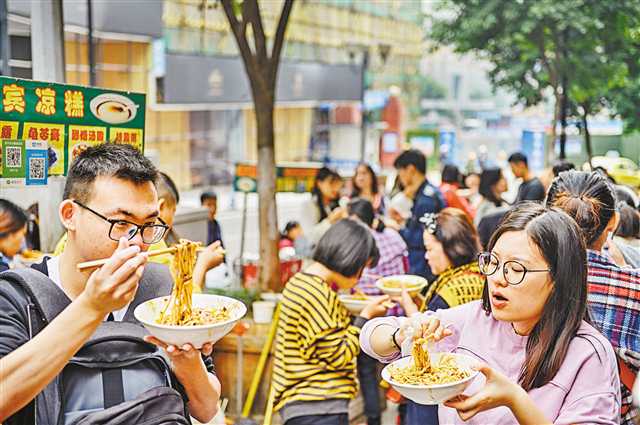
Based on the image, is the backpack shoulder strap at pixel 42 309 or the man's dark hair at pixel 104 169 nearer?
the backpack shoulder strap at pixel 42 309

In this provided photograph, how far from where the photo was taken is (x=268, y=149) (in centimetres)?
716

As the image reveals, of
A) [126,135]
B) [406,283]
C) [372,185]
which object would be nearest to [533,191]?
[372,185]

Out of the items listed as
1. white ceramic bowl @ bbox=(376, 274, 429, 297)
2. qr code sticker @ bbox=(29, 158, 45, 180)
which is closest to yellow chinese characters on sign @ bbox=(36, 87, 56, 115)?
qr code sticker @ bbox=(29, 158, 45, 180)

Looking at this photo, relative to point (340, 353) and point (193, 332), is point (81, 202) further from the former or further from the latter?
point (340, 353)

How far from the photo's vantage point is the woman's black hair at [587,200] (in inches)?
140

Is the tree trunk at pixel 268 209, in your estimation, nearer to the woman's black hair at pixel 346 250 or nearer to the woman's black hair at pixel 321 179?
the woman's black hair at pixel 321 179

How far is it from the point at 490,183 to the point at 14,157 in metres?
5.97

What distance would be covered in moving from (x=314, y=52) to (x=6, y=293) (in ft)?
101

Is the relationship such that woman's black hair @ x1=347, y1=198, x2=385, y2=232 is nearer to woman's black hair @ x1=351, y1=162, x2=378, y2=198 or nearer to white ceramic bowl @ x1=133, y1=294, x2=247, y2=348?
woman's black hair @ x1=351, y1=162, x2=378, y2=198

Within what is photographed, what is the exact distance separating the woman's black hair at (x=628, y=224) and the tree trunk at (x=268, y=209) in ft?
10.4

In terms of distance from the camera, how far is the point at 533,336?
8.24ft

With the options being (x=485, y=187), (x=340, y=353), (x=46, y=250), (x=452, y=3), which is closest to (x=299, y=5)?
(x=452, y=3)

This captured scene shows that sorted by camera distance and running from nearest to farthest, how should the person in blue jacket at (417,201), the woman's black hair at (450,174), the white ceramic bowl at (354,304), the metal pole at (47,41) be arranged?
the white ceramic bowl at (354,304) < the metal pole at (47,41) < the person in blue jacket at (417,201) < the woman's black hair at (450,174)

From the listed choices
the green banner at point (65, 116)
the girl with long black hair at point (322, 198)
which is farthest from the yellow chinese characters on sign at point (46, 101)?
the girl with long black hair at point (322, 198)
